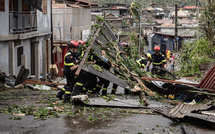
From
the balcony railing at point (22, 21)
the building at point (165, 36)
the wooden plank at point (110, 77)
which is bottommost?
the building at point (165, 36)

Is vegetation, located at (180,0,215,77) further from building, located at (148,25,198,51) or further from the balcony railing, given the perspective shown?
building, located at (148,25,198,51)

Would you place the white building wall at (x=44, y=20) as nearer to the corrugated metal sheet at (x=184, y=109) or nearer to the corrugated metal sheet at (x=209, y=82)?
the corrugated metal sheet at (x=209, y=82)

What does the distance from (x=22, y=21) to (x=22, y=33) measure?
708 mm

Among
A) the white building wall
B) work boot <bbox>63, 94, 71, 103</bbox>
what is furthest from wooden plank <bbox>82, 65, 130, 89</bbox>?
the white building wall

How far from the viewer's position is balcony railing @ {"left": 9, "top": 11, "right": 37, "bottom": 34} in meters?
21.5

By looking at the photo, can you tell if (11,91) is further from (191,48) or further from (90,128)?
(191,48)

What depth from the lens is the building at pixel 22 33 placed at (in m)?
20.2

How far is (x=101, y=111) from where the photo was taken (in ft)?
29.2

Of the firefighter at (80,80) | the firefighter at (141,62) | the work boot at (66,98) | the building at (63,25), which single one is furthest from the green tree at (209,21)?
the building at (63,25)

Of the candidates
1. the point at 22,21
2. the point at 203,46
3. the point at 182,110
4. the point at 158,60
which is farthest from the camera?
the point at 22,21

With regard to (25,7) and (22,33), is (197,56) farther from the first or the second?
(25,7)

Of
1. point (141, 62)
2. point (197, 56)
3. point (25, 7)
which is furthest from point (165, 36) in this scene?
point (141, 62)

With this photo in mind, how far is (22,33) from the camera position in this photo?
74.2 feet

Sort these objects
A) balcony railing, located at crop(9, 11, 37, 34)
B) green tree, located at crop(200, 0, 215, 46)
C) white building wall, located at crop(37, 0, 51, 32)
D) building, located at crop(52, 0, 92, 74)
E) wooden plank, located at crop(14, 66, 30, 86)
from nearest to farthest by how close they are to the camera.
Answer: wooden plank, located at crop(14, 66, 30, 86) < green tree, located at crop(200, 0, 215, 46) < balcony railing, located at crop(9, 11, 37, 34) < white building wall, located at crop(37, 0, 51, 32) < building, located at crop(52, 0, 92, 74)
